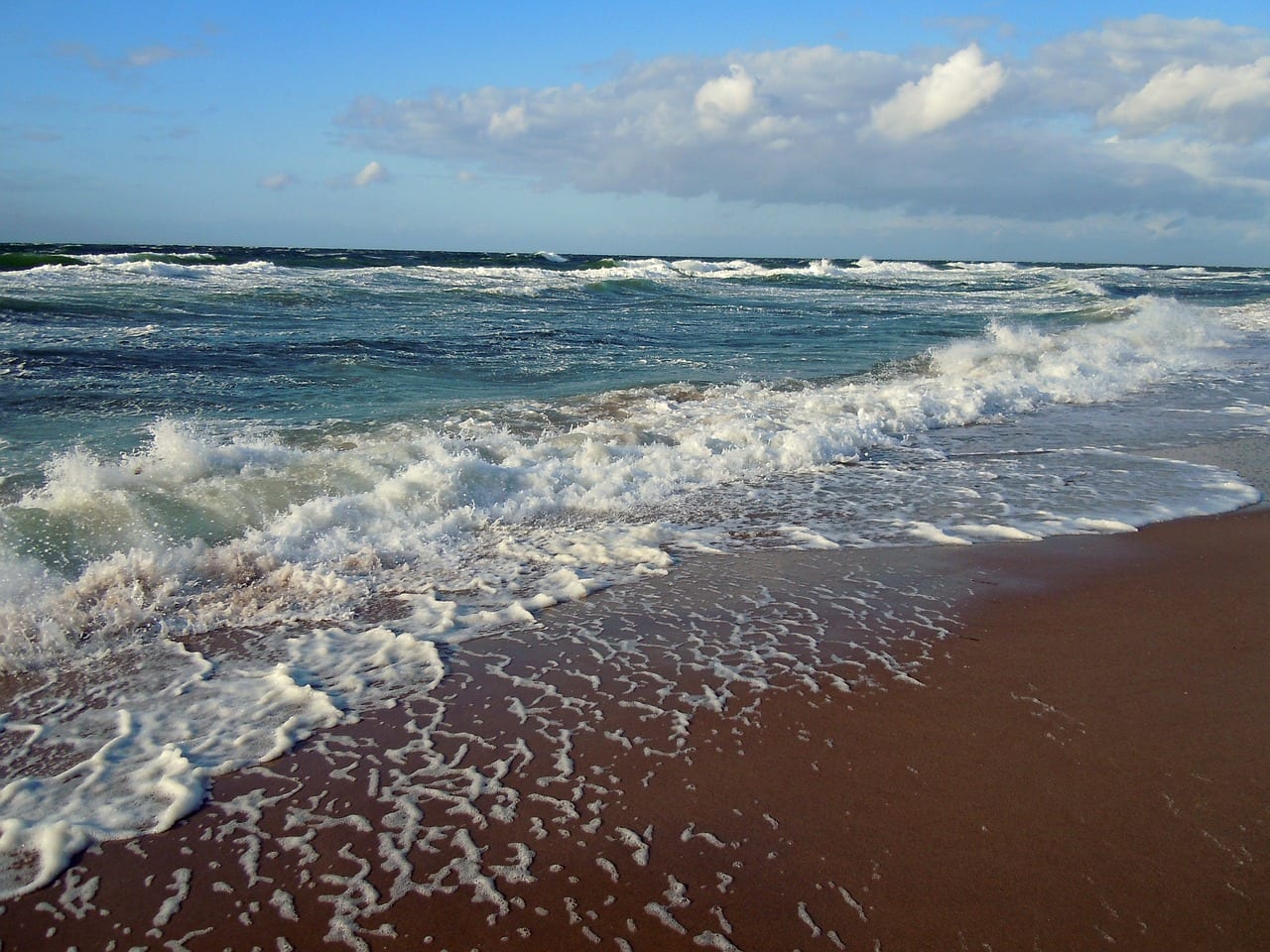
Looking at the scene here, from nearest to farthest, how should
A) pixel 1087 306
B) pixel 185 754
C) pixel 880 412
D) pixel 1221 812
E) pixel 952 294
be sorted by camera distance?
1. pixel 1221 812
2. pixel 185 754
3. pixel 880 412
4. pixel 1087 306
5. pixel 952 294

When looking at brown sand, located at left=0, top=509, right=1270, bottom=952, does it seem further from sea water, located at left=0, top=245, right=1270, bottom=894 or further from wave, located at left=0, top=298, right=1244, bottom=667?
wave, located at left=0, top=298, right=1244, bottom=667

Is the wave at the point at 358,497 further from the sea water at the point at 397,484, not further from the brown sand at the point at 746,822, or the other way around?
the brown sand at the point at 746,822

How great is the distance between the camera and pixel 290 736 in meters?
3.39

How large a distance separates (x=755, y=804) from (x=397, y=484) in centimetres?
416

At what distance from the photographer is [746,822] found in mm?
2848

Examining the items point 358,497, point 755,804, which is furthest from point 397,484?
point 755,804

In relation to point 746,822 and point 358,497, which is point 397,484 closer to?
point 358,497

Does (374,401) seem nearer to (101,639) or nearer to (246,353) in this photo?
(246,353)

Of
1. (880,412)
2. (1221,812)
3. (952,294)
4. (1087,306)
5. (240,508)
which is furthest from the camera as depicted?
(952,294)

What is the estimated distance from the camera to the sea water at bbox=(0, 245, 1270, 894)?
370cm

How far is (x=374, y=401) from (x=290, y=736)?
741 centimetres

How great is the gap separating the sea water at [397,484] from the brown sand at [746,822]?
1.23 ft

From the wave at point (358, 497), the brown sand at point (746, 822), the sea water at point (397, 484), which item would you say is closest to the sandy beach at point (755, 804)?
the brown sand at point (746, 822)

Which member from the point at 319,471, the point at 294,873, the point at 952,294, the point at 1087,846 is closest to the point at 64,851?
the point at 294,873
